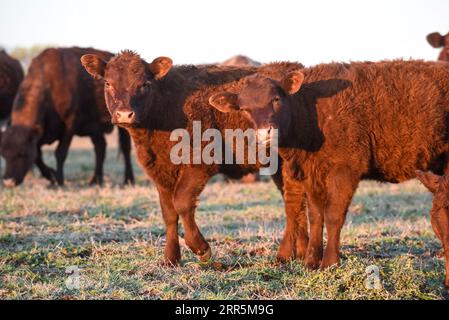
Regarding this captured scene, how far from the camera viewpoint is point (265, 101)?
703 cm

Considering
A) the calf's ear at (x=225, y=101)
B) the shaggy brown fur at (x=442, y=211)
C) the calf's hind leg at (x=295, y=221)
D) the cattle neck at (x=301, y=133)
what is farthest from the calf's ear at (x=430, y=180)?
the calf's ear at (x=225, y=101)

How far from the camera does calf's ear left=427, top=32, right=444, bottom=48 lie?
14.2m

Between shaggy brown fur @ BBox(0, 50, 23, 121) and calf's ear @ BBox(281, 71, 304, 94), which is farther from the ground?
calf's ear @ BBox(281, 71, 304, 94)

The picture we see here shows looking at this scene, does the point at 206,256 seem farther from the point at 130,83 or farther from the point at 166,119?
the point at 130,83

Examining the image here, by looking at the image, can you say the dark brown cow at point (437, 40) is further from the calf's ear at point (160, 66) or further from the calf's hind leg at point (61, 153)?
the calf's ear at point (160, 66)

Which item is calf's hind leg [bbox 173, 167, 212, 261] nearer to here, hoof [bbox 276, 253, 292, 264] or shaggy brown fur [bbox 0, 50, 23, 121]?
hoof [bbox 276, 253, 292, 264]

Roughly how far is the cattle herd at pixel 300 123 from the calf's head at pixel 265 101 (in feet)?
0.03

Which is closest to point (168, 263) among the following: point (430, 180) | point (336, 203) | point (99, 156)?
point (336, 203)

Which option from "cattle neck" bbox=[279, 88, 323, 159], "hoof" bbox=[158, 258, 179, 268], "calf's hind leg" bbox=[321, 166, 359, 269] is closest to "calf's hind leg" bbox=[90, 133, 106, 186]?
"hoof" bbox=[158, 258, 179, 268]

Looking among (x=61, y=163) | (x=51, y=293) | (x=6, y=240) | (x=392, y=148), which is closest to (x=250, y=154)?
(x=392, y=148)

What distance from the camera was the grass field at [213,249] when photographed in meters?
6.30

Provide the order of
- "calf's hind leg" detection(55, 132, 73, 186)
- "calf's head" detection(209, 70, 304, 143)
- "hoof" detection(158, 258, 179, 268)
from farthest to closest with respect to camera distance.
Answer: "calf's hind leg" detection(55, 132, 73, 186) → "hoof" detection(158, 258, 179, 268) → "calf's head" detection(209, 70, 304, 143)

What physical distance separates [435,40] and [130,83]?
852 cm
